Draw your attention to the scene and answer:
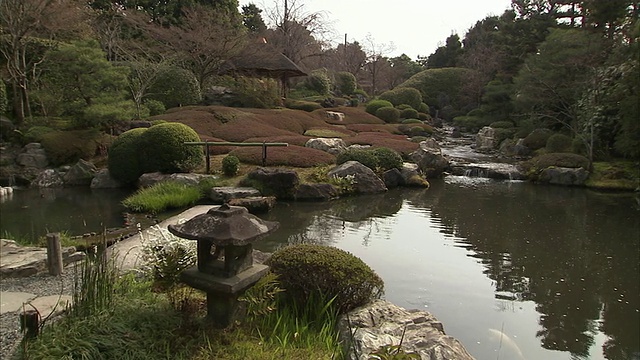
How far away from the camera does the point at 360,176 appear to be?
1291cm

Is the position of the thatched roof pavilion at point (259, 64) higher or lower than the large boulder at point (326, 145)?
higher

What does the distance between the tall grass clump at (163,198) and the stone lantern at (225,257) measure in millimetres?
6776

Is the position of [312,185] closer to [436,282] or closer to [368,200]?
[368,200]

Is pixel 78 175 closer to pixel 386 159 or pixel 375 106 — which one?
pixel 386 159

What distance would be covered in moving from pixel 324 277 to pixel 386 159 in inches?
424

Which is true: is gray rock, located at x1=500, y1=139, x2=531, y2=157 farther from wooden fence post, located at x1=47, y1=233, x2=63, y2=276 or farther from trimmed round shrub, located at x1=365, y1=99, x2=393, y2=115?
wooden fence post, located at x1=47, y1=233, x2=63, y2=276

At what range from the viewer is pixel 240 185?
1150 cm

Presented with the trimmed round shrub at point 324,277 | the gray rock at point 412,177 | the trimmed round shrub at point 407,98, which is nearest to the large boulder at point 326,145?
the gray rock at point 412,177

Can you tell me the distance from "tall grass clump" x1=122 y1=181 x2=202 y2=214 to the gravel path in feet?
14.5

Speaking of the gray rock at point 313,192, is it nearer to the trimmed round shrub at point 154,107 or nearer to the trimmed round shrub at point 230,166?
the trimmed round shrub at point 230,166

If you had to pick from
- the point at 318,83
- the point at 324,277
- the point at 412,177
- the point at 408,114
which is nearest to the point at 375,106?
the point at 408,114

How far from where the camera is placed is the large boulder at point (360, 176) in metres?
12.8

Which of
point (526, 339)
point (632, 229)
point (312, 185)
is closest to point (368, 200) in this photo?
point (312, 185)

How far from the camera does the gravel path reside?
136 inches
